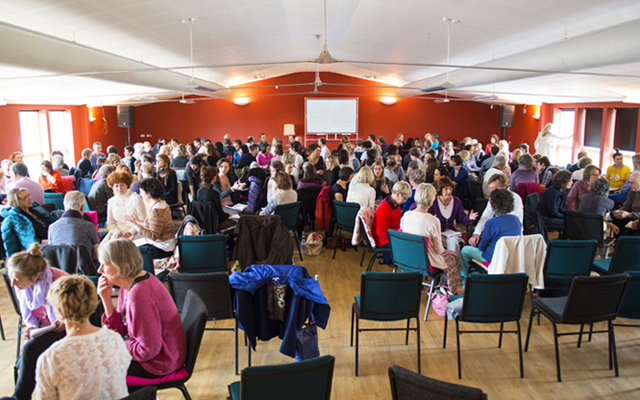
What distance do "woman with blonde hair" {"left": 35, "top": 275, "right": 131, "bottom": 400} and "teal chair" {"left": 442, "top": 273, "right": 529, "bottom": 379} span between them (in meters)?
2.53

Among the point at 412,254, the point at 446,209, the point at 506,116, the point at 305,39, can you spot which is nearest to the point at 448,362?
the point at 412,254

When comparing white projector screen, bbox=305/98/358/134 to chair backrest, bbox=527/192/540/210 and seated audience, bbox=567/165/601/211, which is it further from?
seated audience, bbox=567/165/601/211

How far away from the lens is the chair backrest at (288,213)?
6.26 meters

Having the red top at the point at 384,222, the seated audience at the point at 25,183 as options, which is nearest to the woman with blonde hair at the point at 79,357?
the red top at the point at 384,222

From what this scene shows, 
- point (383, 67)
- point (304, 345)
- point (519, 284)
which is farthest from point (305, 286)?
point (383, 67)

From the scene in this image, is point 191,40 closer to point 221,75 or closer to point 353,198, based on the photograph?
point 353,198

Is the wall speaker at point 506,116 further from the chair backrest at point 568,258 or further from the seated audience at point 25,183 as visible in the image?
the seated audience at point 25,183

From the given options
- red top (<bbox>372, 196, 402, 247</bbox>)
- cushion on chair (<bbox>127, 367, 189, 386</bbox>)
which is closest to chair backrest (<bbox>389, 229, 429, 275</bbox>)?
red top (<bbox>372, 196, 402, 247</bbox>)

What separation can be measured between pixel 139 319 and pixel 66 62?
5465 millimetres

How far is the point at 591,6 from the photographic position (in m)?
5.71

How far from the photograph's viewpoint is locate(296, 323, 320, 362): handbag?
12.1 ft

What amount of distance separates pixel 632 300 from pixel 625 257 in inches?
37.2

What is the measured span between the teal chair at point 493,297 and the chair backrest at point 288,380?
1692mm

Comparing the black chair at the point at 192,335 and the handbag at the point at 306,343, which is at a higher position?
the black chair at the point at 192,335
